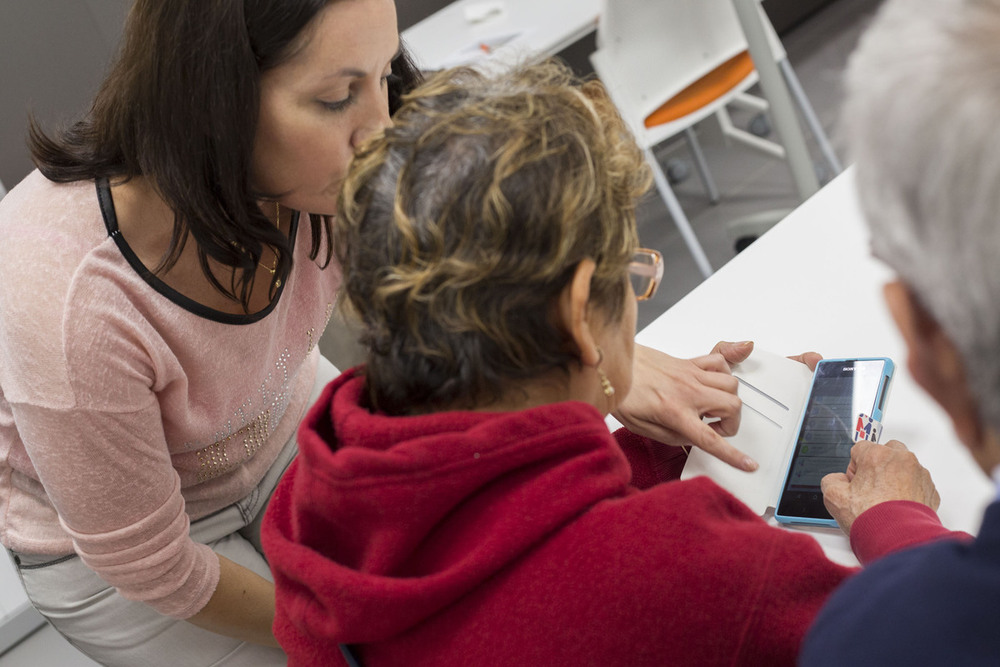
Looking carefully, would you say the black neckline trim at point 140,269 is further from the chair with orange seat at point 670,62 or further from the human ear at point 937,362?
the chair with orange seat at point 670,62

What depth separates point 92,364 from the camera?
1.01 meters

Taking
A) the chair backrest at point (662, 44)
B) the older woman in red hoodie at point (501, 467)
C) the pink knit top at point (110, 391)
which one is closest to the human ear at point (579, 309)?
the older woman in red hoodie at point (501, 467)

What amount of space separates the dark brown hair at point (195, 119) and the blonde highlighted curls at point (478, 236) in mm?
259

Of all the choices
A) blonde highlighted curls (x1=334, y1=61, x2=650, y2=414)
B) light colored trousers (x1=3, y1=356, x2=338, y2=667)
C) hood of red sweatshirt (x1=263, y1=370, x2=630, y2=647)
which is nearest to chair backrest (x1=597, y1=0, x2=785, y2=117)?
light colored trousers (x1=3, y1=356, x2=338, y2=667)

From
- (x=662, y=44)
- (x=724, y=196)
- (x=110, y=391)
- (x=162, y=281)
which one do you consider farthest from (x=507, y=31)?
(x=110, y=391)

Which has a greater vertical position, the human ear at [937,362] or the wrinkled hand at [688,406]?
the human ear at [937,362]

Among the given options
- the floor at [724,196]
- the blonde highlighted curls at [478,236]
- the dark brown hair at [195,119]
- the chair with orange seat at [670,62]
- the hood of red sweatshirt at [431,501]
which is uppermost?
the dark brown hair at [195,119]

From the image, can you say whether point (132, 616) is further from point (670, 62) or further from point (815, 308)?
point (670, 62)

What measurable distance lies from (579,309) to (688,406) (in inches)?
15.2

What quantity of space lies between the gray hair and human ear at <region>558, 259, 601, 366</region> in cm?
24

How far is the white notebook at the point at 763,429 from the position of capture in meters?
0.99

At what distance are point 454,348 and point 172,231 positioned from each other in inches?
20.9

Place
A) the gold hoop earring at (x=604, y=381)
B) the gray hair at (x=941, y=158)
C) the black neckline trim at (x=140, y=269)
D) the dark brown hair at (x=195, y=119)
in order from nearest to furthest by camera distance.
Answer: the gray hair at (x=941, y=158), the gold hoop earring at (x=604, y=381), the dark brown hair at (x=195, y=119), the black neckline trim at (x=140, y=269)

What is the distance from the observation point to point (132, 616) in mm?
1260
